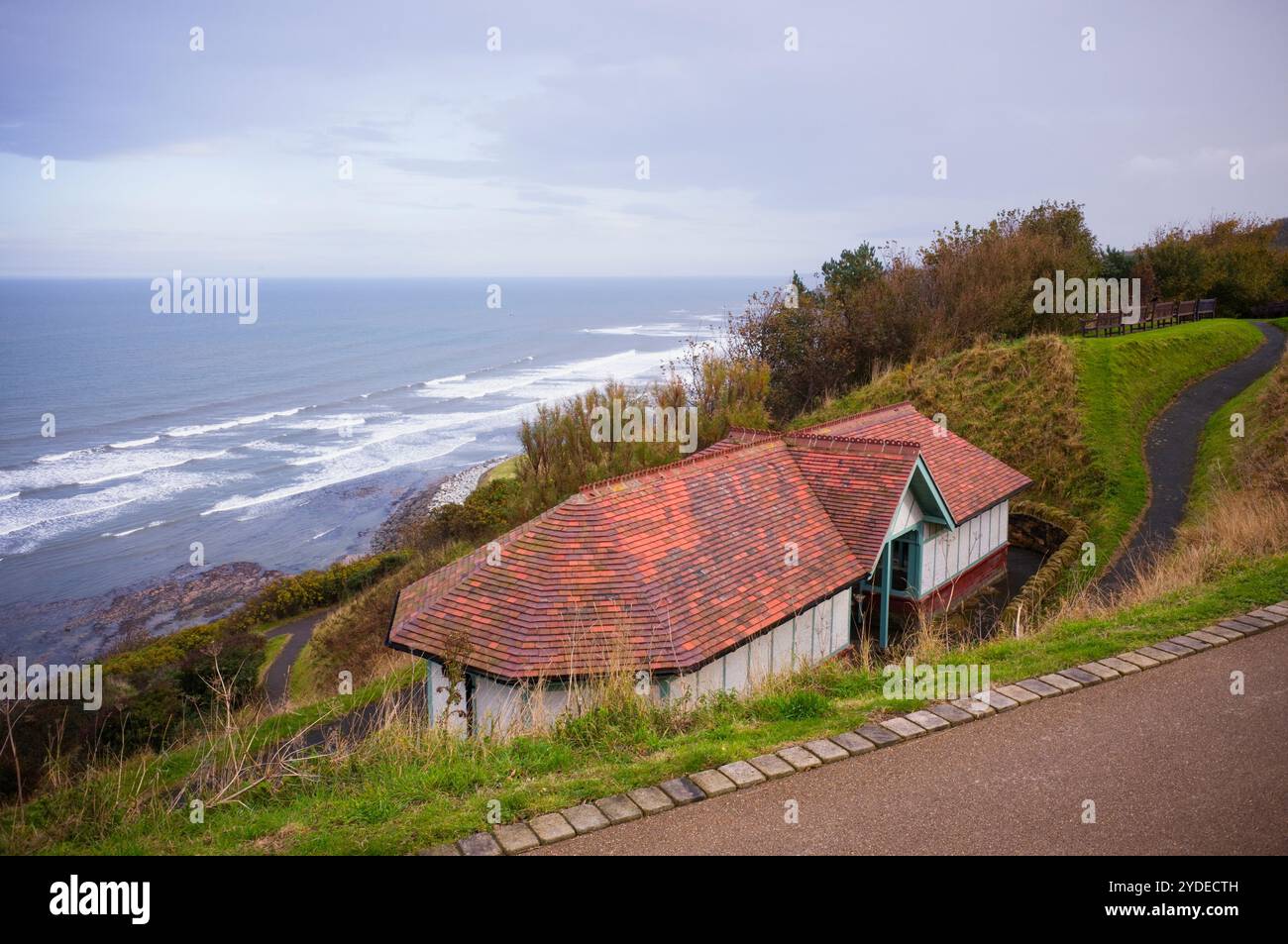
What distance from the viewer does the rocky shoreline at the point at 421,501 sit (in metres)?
41.6

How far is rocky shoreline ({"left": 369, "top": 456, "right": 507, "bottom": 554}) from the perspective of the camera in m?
41.6

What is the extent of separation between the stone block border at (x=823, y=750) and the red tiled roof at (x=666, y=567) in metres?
4.30

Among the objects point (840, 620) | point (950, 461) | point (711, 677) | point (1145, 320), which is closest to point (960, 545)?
point (950, 461)

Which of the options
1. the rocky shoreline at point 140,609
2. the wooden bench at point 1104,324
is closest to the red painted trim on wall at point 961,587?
the wooden bench at point 1104,324

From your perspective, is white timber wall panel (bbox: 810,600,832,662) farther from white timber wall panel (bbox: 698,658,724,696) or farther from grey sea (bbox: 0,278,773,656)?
grey sea (bbox: 0,278,773,656)

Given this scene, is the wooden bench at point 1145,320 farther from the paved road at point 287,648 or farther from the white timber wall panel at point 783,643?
the paved road at point 287,648

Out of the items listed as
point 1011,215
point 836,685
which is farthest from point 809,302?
point 836,685

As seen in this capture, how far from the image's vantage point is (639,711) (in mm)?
7707

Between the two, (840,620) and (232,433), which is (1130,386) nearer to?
(840,620)

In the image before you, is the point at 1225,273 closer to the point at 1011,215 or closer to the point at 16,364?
the point at 1011,215

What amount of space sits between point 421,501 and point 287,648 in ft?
57.4

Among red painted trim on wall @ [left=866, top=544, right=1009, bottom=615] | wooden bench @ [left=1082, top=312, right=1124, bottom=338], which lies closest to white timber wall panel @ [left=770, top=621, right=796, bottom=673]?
red painted trim on wall @ [left=866, top=544, right=1009, bottom=615]

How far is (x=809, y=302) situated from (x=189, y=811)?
37908 millimetres

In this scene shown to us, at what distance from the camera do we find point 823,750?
6.90 m
